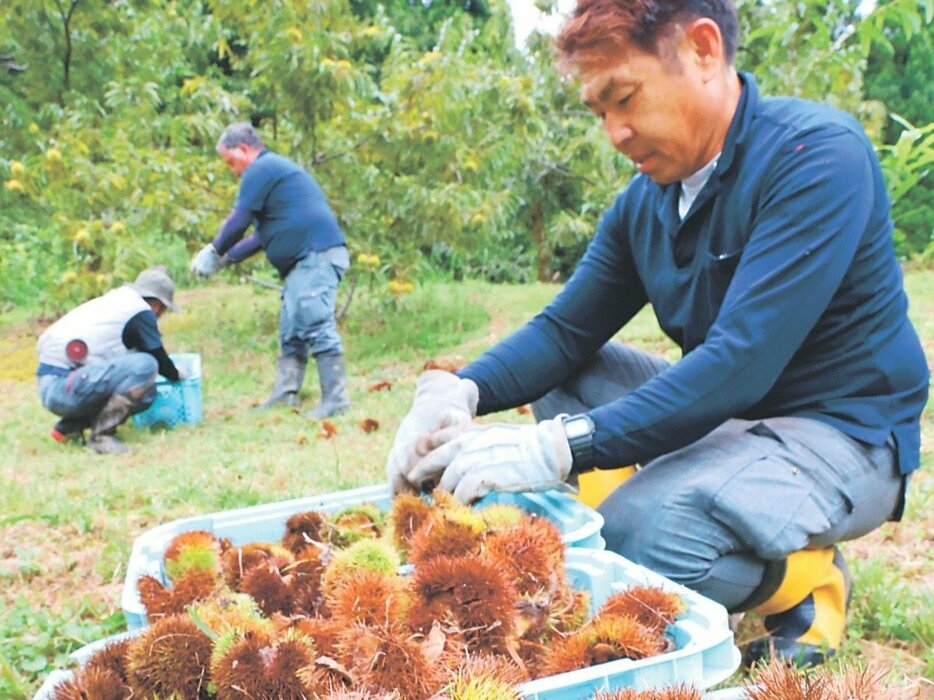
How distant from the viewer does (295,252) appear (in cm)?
554

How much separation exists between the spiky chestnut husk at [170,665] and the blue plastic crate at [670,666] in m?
0.11

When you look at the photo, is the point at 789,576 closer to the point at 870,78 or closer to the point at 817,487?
the point at 817,487

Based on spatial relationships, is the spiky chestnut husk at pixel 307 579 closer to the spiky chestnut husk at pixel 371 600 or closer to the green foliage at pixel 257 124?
the spiky chestnut husk at pixel 371 600

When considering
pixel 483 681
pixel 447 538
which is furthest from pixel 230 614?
pixel 483 681

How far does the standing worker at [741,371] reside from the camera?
1.71 metres

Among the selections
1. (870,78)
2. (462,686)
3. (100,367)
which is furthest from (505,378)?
(870,78)

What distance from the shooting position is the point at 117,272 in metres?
6.73

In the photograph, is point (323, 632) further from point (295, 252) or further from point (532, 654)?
point (295, 252)

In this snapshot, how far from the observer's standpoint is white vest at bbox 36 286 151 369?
480 centimetres

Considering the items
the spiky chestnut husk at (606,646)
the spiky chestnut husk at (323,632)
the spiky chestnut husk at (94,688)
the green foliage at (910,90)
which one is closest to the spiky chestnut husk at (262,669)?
the spiky chestnut husk at (323,632)

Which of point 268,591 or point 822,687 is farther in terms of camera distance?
point 268,591

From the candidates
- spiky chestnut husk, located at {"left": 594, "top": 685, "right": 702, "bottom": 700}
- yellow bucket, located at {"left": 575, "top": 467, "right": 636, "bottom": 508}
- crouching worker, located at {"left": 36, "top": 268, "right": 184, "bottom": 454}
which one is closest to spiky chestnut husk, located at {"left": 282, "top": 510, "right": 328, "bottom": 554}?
yellow bucket, located at {"left": 575, "top": 467, "right": 636, "bottom": 508}

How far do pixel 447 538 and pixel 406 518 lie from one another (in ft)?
0.84

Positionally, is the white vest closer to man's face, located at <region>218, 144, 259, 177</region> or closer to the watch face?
man's face, located at <region>218, 144, 259, 177</region>
